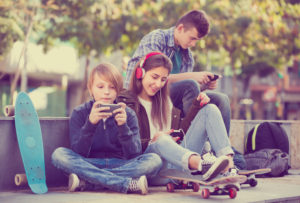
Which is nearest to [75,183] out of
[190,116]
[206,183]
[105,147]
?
[105,147]

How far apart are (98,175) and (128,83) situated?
128 cm

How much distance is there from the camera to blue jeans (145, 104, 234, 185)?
166 inches

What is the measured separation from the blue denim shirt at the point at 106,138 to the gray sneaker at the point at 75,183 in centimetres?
21

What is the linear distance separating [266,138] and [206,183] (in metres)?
3.26

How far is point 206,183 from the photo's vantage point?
412 centimetres

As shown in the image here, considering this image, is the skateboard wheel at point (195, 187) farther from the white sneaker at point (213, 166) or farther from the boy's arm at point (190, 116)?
the boy's arm at point (190, 116)

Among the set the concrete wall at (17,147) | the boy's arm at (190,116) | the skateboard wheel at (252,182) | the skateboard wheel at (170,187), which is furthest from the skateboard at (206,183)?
the concrete wall at (17,147)

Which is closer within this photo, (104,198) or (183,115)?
(104,198)

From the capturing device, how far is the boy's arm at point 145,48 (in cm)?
536

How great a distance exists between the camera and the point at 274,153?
662 centimetres

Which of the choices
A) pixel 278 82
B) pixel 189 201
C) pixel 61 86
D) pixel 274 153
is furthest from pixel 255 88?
pixel 189 201

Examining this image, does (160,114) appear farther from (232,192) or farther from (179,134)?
(232,192)

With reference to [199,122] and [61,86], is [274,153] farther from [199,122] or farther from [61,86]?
[61,86]

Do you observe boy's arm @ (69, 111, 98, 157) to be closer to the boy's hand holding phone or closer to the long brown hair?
the boy's hand holding phone
